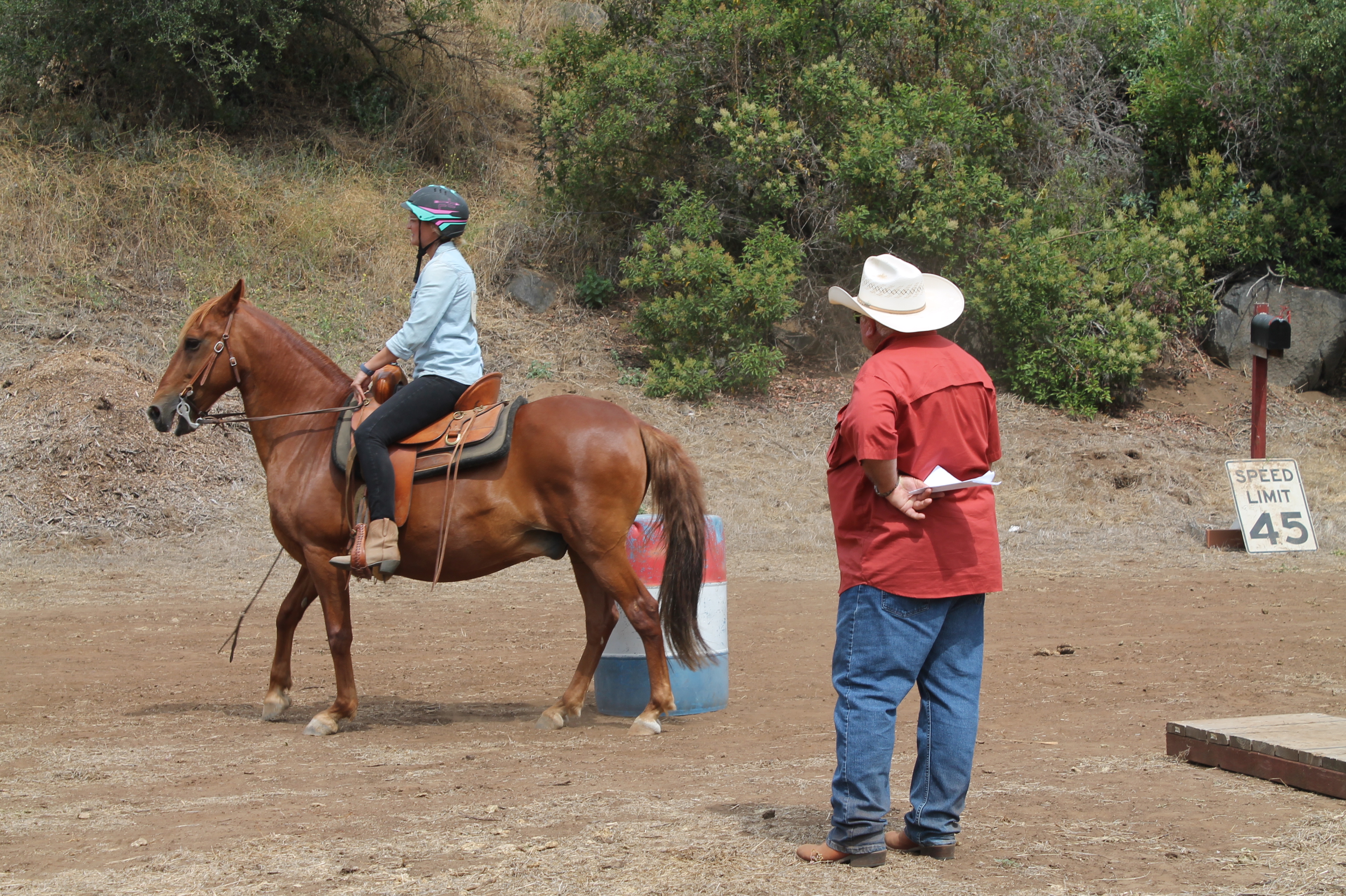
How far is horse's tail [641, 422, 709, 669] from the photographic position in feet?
20.5

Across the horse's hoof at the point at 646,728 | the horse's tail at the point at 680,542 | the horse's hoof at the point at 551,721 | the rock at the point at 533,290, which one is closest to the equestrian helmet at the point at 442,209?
the horse's tail at the point at 680,542

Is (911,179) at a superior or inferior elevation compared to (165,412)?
superior

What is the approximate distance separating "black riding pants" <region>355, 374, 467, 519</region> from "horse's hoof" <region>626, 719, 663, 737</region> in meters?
1.76

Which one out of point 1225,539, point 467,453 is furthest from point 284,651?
point 1225,539

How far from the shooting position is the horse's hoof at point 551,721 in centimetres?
638

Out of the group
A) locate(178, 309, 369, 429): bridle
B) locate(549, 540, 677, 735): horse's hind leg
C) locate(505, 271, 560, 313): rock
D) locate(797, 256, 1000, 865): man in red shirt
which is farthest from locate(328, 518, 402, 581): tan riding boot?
locate(505, 271, 560, 313): rock

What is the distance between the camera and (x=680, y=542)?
6.30 metres

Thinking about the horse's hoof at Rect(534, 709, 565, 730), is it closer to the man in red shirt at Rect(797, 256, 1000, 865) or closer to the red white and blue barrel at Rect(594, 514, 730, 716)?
the red white and blue barrel at Rect(594, 514, 730, 716)

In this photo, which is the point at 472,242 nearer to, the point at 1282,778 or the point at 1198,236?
the point at 1198,236

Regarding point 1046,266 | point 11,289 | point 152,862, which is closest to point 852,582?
point 152,862

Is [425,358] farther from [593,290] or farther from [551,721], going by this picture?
[593,290]

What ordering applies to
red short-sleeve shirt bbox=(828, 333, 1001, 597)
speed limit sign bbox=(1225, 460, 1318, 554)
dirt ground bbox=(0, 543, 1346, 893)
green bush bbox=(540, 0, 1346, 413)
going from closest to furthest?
red short-sleeve shirt bbox=(828, 333, 1001, 597), dirt ground bbox=(0, 543, 1346, 893), speed limit sign bbox=(1225, 460, 1318, 554), green bush bbox=(540, 0, 1346, 413)

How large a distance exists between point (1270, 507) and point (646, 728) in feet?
29.3

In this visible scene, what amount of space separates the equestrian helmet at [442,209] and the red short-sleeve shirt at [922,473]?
10.9 feet
